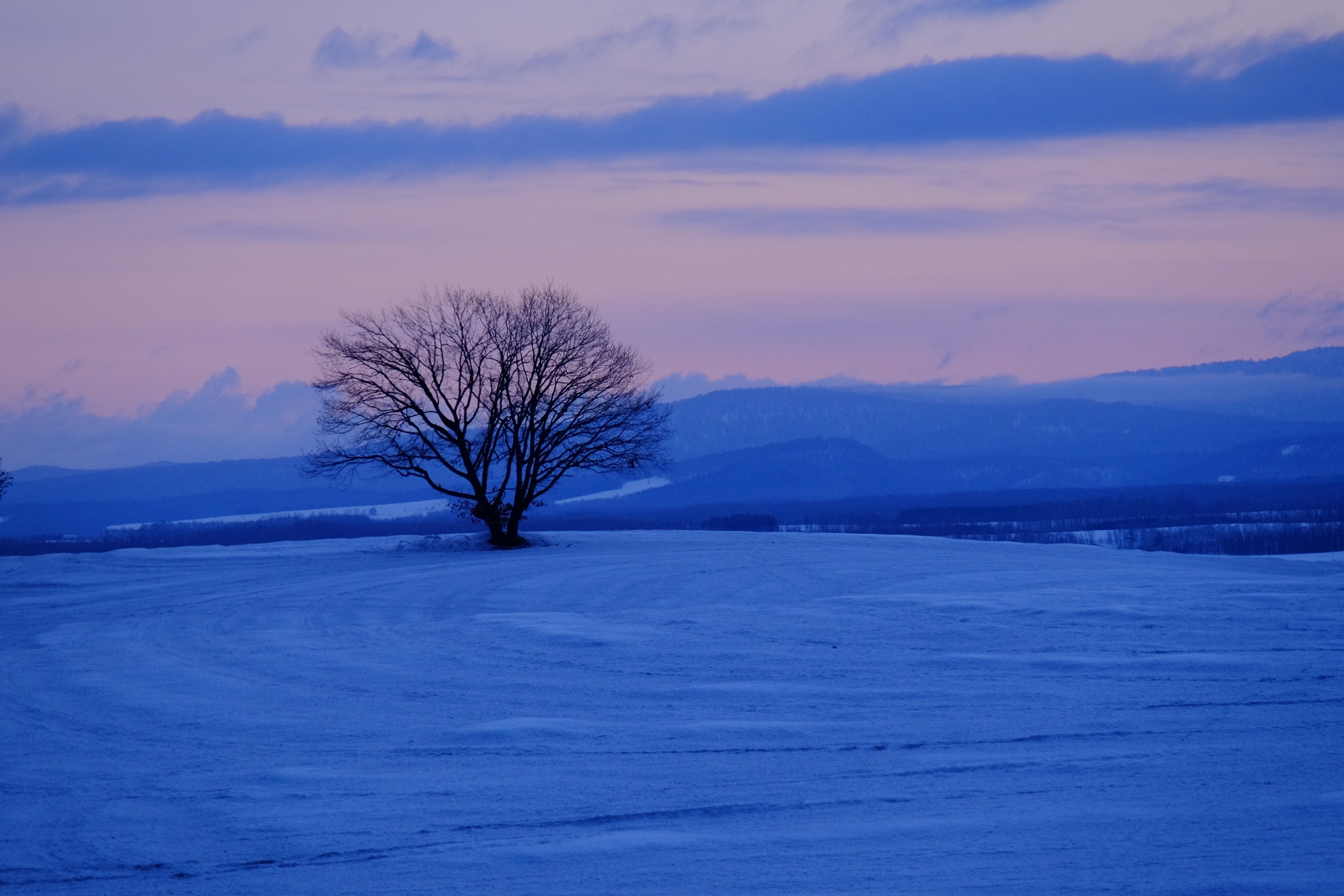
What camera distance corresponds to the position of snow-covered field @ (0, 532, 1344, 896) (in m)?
7.91

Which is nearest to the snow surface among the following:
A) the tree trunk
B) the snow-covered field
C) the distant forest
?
the distant forest

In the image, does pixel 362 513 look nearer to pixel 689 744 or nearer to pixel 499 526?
pixel 499 526

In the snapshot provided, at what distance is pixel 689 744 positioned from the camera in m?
11.1

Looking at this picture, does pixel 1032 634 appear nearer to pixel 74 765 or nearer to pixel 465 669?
pixel 465 669

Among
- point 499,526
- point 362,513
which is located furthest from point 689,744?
point 362,513

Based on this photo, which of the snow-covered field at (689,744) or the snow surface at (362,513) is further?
the snow surface at (362,513)

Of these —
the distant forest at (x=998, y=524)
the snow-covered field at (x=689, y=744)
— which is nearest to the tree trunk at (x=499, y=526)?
the snow-covered field at (x=689, y=744)

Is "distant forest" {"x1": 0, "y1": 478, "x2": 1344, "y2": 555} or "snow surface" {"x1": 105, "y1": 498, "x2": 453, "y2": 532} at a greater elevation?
"snow surface" {"x1": 105, "y1": 498, "x2": 453, "y2": 532}

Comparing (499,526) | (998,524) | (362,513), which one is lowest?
(998,524)

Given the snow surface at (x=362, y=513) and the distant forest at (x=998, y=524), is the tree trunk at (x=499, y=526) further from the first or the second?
the snow surface at (x=362, y=513)

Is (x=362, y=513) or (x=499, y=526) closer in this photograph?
(x=499, y=526)

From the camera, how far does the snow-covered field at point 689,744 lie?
7.91 m

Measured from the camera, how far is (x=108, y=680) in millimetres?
14875

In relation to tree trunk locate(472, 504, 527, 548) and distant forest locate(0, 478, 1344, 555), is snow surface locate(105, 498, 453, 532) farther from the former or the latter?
tree trunk locate(472, 504, 527, 548)
